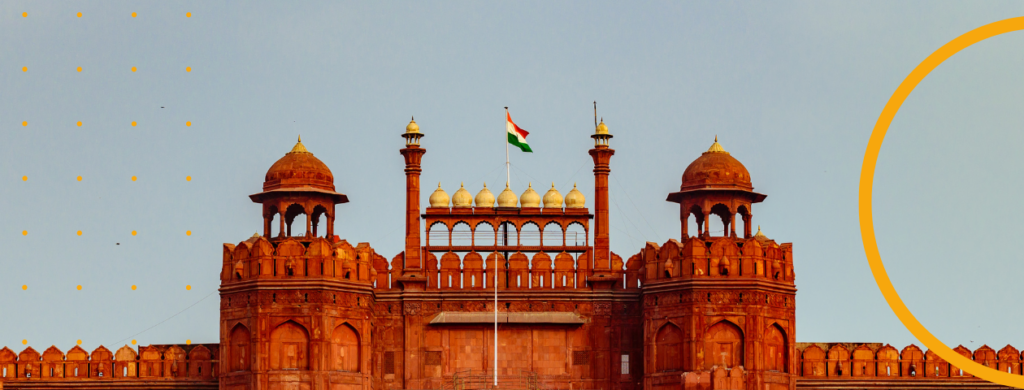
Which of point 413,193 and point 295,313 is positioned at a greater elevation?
point 413,193

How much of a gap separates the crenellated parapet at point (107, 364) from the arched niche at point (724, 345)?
16.7 metres

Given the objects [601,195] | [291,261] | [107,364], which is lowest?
[107,364]

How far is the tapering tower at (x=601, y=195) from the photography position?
77500mm

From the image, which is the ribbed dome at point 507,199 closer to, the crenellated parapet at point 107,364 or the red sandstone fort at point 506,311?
the red sandstone fort at point 506,311

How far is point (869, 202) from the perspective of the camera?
73.9 m

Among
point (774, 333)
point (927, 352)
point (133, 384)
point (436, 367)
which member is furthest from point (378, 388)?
point (927, 352)

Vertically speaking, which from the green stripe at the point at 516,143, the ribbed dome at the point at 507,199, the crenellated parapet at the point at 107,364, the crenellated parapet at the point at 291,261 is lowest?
the crenellated parapet at the point at 107,364

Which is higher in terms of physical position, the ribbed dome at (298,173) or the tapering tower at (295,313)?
the ribbed dome at (298,173)

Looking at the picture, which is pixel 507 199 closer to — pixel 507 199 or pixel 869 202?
pixel 507 199

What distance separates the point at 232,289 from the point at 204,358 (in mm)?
3539

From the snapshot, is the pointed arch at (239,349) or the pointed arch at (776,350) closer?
the pointed arch at (239,349)

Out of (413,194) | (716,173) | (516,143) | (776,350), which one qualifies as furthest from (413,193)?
(776,350)

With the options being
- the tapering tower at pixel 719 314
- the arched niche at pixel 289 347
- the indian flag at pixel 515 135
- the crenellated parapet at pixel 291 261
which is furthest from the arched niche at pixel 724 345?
the arched niche at pixel 289 347

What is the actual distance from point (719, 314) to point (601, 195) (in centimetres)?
702
